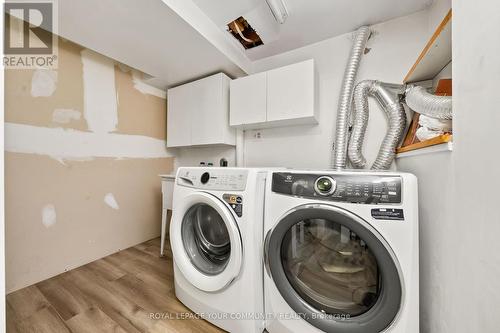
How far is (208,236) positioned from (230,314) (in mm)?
420

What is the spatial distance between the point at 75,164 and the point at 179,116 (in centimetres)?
101

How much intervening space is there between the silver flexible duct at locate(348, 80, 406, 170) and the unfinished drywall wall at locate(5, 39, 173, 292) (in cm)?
206

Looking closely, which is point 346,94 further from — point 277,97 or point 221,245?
point 221,245

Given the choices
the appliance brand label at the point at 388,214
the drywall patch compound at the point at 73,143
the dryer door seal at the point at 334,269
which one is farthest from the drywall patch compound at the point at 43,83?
the appliance brand label at the point at 388,214

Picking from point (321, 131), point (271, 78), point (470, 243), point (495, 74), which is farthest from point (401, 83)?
point (470, 243)

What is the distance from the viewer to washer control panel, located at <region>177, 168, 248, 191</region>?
0.94 metres

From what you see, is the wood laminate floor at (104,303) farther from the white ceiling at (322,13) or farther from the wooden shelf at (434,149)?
the white ceiling at (322,13)

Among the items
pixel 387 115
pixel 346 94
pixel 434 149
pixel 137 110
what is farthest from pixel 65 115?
pixel 387 115

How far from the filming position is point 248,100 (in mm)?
1688

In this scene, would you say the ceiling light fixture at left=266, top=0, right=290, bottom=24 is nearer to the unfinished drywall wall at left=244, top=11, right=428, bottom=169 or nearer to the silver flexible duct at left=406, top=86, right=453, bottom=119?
the unfinished drywall wall at left=244, top=11, right=428, bottom=169

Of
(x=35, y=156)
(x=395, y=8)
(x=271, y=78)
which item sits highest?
(x=395, y=8)

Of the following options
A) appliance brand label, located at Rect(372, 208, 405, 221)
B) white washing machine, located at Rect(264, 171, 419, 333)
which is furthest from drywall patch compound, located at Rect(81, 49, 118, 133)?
appliance brand label, located at Rect(372, 208, 405, 221)

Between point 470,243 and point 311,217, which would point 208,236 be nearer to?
point 311,217

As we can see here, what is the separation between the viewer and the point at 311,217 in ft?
2.57
